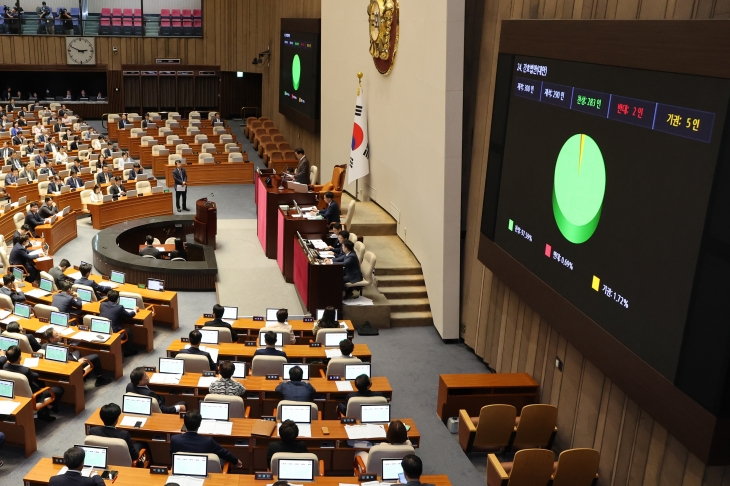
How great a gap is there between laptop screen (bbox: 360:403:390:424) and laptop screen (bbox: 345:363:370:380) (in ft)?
3.42

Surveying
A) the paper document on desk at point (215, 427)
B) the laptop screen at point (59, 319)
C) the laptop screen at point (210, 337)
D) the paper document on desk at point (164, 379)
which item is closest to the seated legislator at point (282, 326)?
the laptop screen at point (210, 337)

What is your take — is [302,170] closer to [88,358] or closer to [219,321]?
[219,321]

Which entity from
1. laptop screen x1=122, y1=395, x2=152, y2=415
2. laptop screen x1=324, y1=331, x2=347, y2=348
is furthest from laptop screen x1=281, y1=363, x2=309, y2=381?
laptop screen x1=122, y1=395, x2=152, y2=415

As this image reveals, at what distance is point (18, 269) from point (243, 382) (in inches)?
241

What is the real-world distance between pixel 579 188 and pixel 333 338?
12.8 ft

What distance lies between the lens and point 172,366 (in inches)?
360

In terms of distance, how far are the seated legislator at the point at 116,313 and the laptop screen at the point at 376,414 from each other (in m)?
4.28

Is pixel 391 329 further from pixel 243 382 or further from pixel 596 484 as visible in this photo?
pixel 596 484

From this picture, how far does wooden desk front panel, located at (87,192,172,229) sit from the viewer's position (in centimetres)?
1767

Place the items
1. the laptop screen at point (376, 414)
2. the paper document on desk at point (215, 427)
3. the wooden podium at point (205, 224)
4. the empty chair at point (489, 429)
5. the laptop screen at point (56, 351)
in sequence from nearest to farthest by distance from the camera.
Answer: the paper document on desk at point (215, 427) → the laptop screen at point (376, 414) → the empty chair at point (489, 429) → the laptop screen at point (56, 351) → the wooden podium at point (205, 224)

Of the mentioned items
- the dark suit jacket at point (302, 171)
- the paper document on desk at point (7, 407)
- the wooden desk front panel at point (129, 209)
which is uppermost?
the dark suit jacket at point (302, 171)

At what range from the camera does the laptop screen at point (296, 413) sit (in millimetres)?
8070

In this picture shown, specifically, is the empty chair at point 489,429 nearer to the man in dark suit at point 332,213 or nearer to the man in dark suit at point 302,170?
the man in dark suit at point 332,213

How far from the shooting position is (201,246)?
15.6 metres
